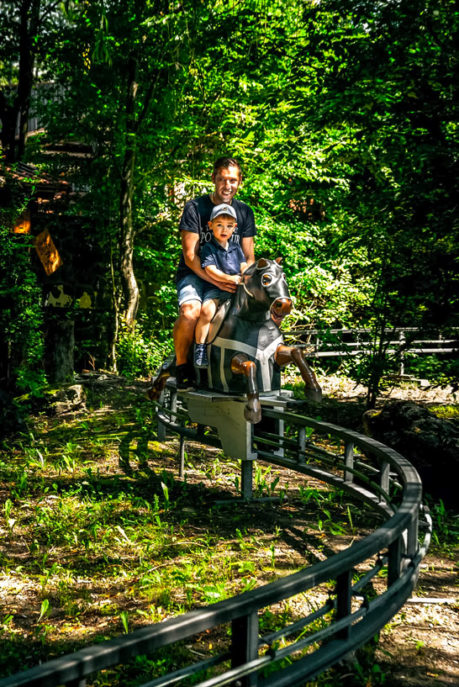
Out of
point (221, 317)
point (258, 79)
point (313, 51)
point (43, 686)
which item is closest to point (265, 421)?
point (221, 317)

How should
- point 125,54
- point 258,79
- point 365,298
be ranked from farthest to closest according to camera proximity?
point 365,298
point 258,79
point 125,54

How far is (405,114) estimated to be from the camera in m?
5.23

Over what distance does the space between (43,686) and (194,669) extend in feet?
1.65

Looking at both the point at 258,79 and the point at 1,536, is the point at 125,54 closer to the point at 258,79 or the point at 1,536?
the point at 258,79

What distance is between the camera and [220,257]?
4.98 meters

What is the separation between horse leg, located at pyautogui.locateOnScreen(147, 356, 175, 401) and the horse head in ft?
4.71

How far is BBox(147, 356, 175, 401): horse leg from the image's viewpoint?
5.82 metres

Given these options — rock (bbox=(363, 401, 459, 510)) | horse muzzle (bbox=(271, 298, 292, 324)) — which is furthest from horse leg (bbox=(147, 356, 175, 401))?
rock (bbox=(363, 401, 459, 510))

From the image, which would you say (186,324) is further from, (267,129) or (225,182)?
(267,129)

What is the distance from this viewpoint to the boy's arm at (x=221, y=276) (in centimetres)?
479

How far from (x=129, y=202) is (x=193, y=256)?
9489 millimetres

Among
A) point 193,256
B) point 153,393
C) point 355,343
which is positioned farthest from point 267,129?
point 193,256

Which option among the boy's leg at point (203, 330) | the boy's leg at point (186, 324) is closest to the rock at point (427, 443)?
the boy's leg at point (186, 324)

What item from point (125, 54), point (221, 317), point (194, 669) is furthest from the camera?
point (125, 54)
